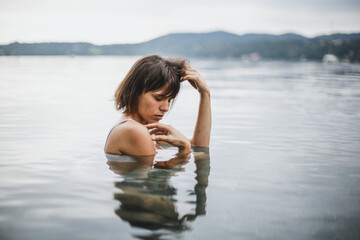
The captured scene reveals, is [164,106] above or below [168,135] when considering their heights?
above

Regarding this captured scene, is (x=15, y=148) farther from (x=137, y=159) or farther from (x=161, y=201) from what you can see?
(x=161, y=201)

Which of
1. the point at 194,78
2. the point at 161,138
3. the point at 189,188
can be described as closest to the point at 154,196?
the point at 189,188

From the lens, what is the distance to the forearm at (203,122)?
195 inches

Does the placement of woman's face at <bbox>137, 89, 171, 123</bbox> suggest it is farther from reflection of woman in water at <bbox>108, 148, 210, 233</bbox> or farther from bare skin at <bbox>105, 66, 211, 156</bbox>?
reflection of woman in water at <bbox>108, 148, 210, 233</bbox>

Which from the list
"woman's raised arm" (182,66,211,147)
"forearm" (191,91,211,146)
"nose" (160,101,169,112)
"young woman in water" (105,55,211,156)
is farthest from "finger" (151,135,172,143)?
"forearm" (191,91,211,146)

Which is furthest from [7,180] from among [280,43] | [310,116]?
[280,43]

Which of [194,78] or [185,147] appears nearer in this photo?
[185,147]

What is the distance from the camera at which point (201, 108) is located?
16.4ft

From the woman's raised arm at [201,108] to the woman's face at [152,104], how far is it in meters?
0.51

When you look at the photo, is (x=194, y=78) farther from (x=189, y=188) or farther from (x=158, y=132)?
(x=189, y=188)

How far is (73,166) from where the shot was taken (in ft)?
15.0

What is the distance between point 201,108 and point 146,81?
117 cm

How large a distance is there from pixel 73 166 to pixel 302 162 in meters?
2.94

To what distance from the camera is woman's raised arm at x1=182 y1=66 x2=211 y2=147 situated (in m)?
4.66
